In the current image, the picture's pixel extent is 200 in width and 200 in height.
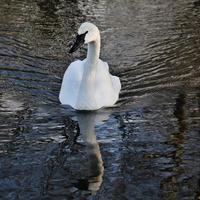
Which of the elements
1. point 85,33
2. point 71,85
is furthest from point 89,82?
point 85,33

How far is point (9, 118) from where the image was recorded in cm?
942

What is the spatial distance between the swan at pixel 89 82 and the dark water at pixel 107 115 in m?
0.18

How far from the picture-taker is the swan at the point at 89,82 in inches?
383

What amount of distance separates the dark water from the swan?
183mm

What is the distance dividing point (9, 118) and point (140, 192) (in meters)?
2.90

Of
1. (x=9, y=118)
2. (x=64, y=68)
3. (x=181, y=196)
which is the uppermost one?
(x=64, y=68)

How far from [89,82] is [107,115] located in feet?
2.23

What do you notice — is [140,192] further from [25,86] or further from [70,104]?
[25,86]

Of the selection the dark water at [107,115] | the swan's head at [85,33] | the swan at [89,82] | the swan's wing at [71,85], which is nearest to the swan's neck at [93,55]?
the swan at [89,82]

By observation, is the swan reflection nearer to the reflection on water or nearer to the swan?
the reflection on water

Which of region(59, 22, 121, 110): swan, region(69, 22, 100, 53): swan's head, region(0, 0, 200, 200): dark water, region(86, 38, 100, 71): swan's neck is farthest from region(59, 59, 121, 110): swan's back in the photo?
region(69, 22, 100, 53): swan's head

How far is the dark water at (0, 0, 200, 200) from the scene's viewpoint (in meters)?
7.45

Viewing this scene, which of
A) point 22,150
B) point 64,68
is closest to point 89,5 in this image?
point 64,68

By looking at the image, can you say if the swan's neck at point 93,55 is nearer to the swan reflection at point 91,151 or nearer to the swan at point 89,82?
the swan at point 89,82
